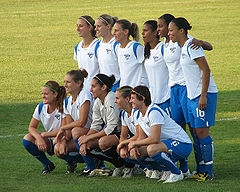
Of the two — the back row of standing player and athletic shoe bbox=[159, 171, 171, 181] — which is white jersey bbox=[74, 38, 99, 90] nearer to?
the back row of standing player

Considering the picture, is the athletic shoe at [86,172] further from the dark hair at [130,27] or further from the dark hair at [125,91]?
the dark hair at [130,27]

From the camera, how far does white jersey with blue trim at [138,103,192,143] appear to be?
7441mm

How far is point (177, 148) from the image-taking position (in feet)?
25.1

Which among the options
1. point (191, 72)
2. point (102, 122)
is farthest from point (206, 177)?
point (102, 122)

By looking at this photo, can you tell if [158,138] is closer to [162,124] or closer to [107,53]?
[162,124]

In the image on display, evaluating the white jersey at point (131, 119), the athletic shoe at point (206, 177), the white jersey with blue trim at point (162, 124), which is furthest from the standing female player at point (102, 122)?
the athletic shoe at point (206, 177)

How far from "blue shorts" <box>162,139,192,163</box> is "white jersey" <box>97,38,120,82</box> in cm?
179

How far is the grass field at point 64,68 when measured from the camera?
7629mm

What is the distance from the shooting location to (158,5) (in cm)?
3719

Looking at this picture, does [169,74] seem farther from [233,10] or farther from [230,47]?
[233,10]

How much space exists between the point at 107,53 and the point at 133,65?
53cm

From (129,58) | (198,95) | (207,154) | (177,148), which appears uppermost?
(129,58)

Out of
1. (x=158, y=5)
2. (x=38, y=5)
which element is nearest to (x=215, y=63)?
(x=158, y=5)

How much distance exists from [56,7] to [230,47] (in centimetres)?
1649
